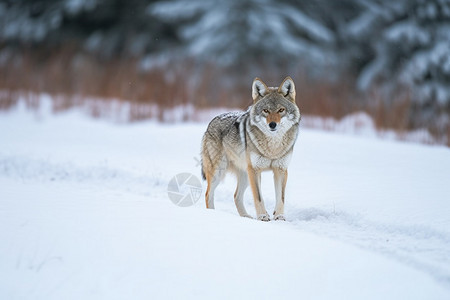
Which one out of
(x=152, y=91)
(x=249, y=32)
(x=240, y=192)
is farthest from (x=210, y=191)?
(x=249, y=32)

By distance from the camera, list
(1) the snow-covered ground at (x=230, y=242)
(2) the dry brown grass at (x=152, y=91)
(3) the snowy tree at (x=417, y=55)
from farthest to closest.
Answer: (3) the snowy tree at (x=417, y=55) → (2) the dry brown grass at (x=152, y=91) → (1) the snow-covered ground at (x=230, y=242)

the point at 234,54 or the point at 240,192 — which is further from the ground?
the point at 234,54

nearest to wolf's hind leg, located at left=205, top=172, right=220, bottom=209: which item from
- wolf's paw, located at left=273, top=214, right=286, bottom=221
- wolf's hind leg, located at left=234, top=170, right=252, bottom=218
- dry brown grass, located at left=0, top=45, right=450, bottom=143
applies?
wolf's hind leg, located at left=234, top=170, right=252, bottom=218

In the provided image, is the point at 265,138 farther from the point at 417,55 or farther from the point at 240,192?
the point at 417,55

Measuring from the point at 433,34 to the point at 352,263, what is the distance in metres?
12.8

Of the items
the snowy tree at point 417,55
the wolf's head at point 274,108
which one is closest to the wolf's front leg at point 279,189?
the wolf's head at point 274,108

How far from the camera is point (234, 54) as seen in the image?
17.5 metres

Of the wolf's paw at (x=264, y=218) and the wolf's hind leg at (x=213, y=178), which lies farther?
the wolf's hind leg at (x=213, y=178)

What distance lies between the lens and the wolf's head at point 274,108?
4.56 m

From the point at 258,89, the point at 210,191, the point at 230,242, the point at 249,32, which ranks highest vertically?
the point at 249,32

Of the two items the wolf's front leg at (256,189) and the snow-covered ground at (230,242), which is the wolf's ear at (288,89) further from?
the snow-covered ground at (230,242)

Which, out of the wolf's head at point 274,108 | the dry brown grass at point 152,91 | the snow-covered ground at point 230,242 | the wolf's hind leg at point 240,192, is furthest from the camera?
the dry brown grass at point 152,91

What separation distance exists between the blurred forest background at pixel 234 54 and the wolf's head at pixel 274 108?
6087 mm

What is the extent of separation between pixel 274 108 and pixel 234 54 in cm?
1334
